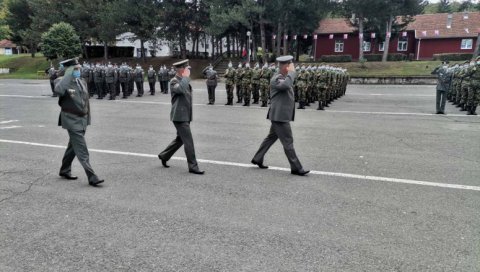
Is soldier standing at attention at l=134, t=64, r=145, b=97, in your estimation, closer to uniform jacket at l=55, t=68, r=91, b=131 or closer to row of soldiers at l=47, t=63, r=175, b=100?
row of soldiers at l=47, t=63, r=175, b=100

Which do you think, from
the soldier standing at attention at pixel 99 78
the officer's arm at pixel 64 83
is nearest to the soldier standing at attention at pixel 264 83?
the soldier standing at attention at pixel 99 78

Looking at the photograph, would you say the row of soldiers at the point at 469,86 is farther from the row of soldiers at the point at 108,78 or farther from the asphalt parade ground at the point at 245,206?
the row of soldiers at the point at 108,78

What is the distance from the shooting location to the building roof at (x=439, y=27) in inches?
1758

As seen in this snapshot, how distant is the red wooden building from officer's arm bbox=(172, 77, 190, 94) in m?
39.5

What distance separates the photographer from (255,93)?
58.0 feet

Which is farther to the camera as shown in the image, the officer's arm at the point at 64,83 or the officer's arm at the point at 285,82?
the officer's arm at the point at 285,82

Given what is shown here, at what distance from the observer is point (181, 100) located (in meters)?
6.67

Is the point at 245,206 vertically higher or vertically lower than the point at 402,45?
lower

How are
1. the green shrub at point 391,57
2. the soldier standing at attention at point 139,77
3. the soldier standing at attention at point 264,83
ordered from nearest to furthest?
1. the soldier standing at attention at point 264,83
2. the soldier standing at attention at point 139,77
3. the green shrub at point 391,57

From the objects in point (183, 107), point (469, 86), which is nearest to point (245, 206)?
point (183, 107)

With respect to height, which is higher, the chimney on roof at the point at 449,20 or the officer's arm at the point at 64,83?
the chimney on roof at the point at 449,20

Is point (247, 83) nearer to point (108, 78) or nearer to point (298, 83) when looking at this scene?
point (298, 83)

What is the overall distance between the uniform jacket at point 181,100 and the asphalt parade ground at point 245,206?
983 millimetres

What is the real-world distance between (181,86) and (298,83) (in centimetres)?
996
